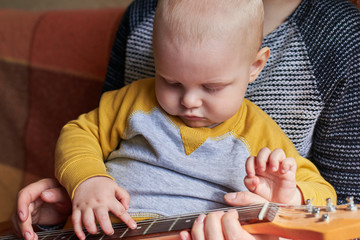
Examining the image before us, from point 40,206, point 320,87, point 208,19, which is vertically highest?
point 208,19

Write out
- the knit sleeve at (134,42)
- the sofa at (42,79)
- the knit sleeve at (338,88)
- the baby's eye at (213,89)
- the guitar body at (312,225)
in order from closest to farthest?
the guitar body at (312,225)
the baby's eye at (213,89)
the knit sleeve at (338,88)
the knit sleeve at (134,42)
the sofa at (42,79)

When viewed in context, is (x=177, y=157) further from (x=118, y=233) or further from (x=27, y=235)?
(x=27, y=235)

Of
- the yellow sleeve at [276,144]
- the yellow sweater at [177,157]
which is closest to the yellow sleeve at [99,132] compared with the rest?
the yellow sweater at [177,157]

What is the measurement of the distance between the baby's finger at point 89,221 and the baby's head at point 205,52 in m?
0.24

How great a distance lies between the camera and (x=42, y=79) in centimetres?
157

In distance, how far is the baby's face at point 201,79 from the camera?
0.79m

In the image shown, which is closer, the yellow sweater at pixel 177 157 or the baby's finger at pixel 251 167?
the baby's finger at pixel 251 167

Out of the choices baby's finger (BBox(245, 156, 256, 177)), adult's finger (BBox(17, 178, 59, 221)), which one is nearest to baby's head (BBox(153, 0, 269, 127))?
baby's finger (BBox(245, 156, 256, 177))

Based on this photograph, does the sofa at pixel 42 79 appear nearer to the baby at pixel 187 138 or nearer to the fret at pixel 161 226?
the baby at pixel 187 138

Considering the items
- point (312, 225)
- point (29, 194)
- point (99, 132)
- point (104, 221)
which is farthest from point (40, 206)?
point (312, 225)

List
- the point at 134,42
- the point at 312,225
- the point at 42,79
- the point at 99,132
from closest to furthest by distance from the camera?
the point at 312,225 < the point at 99,132 < the point at 134,42 < the point at 42,79

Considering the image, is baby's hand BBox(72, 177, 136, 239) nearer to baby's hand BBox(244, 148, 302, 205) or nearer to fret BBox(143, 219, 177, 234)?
fret BBox(143, 219, 177, 234)

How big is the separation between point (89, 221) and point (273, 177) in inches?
12.8

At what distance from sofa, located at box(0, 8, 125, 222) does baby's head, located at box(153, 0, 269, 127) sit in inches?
26.2
